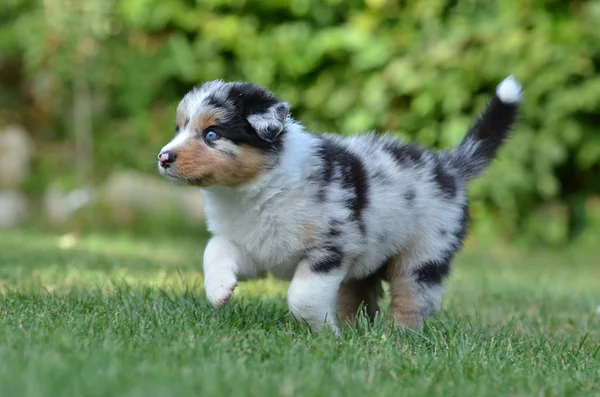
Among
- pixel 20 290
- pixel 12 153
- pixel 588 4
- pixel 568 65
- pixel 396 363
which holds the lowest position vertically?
pixel 12 153

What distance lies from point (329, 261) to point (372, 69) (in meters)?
6.74

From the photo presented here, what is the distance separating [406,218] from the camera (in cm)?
412

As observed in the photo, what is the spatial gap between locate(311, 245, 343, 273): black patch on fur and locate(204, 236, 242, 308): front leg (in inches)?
13.9

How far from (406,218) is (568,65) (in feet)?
20.3

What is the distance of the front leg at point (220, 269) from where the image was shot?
3.57m

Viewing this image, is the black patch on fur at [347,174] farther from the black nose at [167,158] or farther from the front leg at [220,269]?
→ the black nose at [167,158]

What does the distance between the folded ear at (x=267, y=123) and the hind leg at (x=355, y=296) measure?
1.08m

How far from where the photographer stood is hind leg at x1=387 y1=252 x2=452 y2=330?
4.11m

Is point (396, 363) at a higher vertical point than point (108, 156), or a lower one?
higher

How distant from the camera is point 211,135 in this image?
12.1 feet

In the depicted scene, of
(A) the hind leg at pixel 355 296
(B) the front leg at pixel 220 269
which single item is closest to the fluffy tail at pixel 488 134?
(A) the hind leg at pixel 355 296

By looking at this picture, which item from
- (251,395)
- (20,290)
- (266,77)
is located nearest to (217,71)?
(266,77)

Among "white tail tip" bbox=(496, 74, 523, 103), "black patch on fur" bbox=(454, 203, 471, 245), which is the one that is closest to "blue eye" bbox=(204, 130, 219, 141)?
"black patch on fur" bbox=(454, 203, 471, 245)

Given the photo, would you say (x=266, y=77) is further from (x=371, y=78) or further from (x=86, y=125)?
(x=86, y=125)
